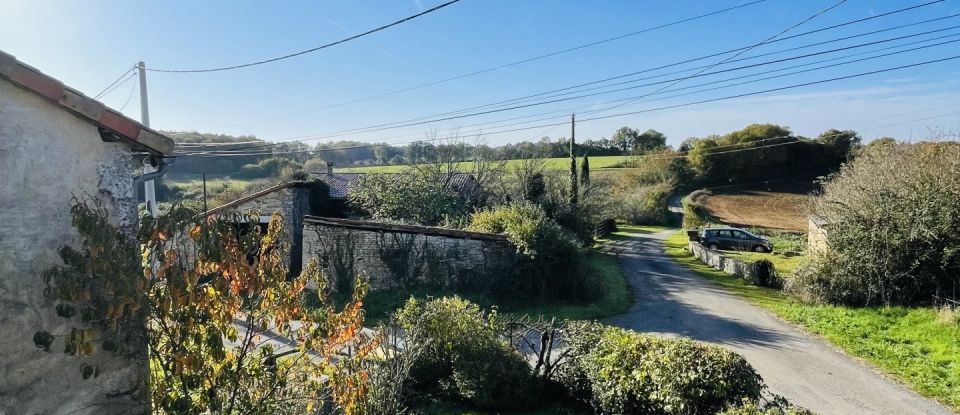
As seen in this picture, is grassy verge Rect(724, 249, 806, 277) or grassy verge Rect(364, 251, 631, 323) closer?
grassy verge Rect(364, 251, 631, 323)

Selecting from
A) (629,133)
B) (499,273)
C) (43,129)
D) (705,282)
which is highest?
(629,133)

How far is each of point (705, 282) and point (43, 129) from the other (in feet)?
65.6

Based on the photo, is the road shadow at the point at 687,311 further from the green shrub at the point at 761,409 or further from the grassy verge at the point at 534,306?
the green shrub at the point at 761,409

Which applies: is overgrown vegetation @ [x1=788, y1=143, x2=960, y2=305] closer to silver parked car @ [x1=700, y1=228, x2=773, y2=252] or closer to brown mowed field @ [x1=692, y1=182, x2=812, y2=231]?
silver parked car @ [x1=700, y1=228, x2=773, y2=252]

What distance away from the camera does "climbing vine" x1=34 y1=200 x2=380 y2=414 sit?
3791mm

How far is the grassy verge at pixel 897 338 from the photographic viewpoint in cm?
924

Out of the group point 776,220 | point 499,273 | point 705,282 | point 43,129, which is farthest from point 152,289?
point 776,220

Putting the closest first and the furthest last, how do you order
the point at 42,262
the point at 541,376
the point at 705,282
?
the point at 42,262 < the point at 541,376 < the point at 705,282

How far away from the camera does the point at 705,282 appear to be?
19.3 metres

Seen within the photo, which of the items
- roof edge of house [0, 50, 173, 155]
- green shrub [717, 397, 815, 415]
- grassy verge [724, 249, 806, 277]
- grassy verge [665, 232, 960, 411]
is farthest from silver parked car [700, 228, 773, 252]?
roof edge of house [0, 50, 173, 155]

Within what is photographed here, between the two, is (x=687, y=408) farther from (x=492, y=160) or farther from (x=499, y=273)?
(x=492, y=160)

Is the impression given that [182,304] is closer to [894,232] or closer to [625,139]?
[894,232]

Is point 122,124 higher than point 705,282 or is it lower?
higher

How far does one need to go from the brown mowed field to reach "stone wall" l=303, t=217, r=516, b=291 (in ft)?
80.2
